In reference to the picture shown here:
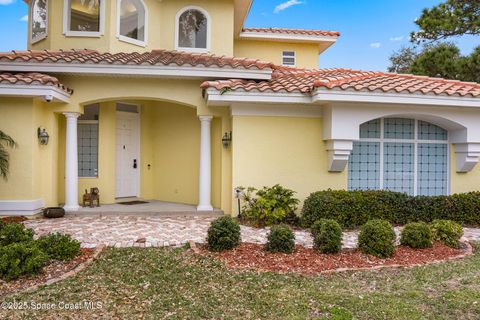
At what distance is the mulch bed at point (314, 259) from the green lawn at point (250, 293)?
29 centimetres

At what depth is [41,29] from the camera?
13.2 m

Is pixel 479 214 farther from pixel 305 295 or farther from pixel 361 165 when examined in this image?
pixel 305 295

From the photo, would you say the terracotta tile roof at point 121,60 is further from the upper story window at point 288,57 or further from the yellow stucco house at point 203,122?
the upper story window at point 288,57

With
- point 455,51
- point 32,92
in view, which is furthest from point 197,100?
point 455,51

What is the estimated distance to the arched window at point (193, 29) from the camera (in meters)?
13.8

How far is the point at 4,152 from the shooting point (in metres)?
9.91

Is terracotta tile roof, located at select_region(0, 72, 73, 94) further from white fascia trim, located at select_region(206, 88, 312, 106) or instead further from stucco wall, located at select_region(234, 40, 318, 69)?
stucco wall, located at select_region(234, 40, 318, 69)

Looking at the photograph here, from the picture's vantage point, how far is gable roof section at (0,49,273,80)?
10336mm

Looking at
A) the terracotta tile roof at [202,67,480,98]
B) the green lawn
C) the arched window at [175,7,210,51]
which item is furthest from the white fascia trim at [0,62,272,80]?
the green lawn

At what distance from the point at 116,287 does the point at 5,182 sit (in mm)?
6869

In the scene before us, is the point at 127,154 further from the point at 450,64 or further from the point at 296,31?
the point at 450,64

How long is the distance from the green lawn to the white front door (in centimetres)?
686

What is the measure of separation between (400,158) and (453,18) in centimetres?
917

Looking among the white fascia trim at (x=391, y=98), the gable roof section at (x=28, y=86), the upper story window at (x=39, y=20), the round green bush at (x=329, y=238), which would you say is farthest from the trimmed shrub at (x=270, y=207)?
the upper story window at (x=39, y=20)
